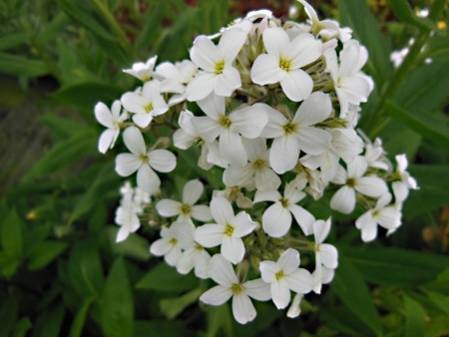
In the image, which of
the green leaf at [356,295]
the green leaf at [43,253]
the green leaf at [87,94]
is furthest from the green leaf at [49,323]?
the green leaf at [356,295]

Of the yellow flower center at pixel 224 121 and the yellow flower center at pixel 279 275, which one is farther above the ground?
the yellow flower center at pixel 224 121

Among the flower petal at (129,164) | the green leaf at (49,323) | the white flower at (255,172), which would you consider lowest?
the green leaf at (49,323)

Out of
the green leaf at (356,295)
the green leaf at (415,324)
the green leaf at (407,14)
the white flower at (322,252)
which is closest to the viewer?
the white flower at (322,252)

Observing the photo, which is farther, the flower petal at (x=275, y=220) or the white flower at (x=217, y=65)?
the flower petal at (x=275, y=220)

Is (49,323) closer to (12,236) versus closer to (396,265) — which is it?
(12,236)

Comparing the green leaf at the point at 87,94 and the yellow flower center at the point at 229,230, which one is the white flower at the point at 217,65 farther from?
the green leaf at the point at 87,94

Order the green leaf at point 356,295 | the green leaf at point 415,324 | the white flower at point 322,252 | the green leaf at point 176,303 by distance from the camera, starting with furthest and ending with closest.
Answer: the green leaf at point 176,303
the green leaf at point 356,295
the green leaf at point 415,324
the white flower at point 322,252

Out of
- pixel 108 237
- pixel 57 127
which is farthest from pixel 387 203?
pixel 57 127
